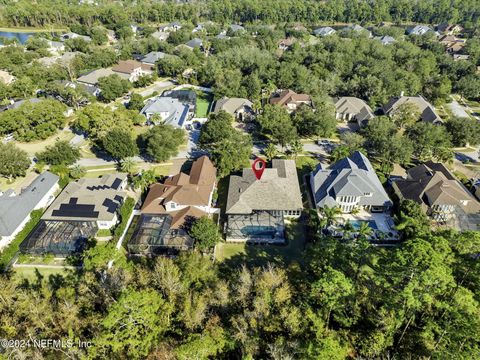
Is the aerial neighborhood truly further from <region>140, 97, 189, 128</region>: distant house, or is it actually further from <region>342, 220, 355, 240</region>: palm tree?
<region>140, 97, 189, 128</region>: distant house

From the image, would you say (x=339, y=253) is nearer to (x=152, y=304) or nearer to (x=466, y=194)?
(x=152, y=304)

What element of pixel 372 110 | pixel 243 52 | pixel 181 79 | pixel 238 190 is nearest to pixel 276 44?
pixel 243 52

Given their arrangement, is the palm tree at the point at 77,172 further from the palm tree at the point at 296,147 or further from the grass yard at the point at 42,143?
the palm tree at the point at 296,147

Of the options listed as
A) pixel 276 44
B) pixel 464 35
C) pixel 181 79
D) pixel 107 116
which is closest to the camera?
pixel 107 116

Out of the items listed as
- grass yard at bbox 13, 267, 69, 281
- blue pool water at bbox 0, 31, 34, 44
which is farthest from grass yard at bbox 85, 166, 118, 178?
blue pool water at bbox 0, 31, 34, 44

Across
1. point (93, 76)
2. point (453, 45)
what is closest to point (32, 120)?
point (93, 76)

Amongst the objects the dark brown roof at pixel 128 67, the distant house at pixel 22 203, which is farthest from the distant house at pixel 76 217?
the dark brown roof at pixel 128 67
